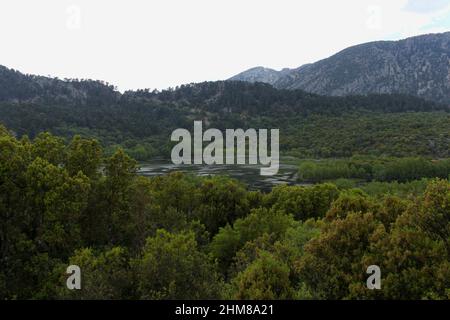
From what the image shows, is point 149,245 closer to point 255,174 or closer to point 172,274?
point 172,274

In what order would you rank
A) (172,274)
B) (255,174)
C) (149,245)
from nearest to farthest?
(172,274)
(149,245)
(255,174)

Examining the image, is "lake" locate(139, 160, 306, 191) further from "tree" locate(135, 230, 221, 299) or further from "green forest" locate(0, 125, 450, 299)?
"tree" locate(135, 230, 221, 299)

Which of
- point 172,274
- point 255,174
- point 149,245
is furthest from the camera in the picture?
point 255,174

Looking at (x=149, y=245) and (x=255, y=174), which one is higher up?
(x=149, y=245)

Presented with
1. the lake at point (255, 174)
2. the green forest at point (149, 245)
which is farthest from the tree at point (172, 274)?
the lake at point (255, 174)

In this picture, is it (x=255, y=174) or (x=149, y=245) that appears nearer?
(x=149, y=245)

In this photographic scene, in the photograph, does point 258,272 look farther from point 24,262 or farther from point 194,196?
point 194,196

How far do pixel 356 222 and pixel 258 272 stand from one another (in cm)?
623

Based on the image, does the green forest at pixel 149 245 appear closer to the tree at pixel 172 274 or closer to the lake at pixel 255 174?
the tree at pixel 172 274

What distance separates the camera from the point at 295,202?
60.6m

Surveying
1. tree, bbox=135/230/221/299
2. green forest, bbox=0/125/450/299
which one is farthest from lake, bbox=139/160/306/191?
tree, bbox=135/230/221/299

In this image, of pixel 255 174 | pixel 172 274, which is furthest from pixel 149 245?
pixel 255 174
